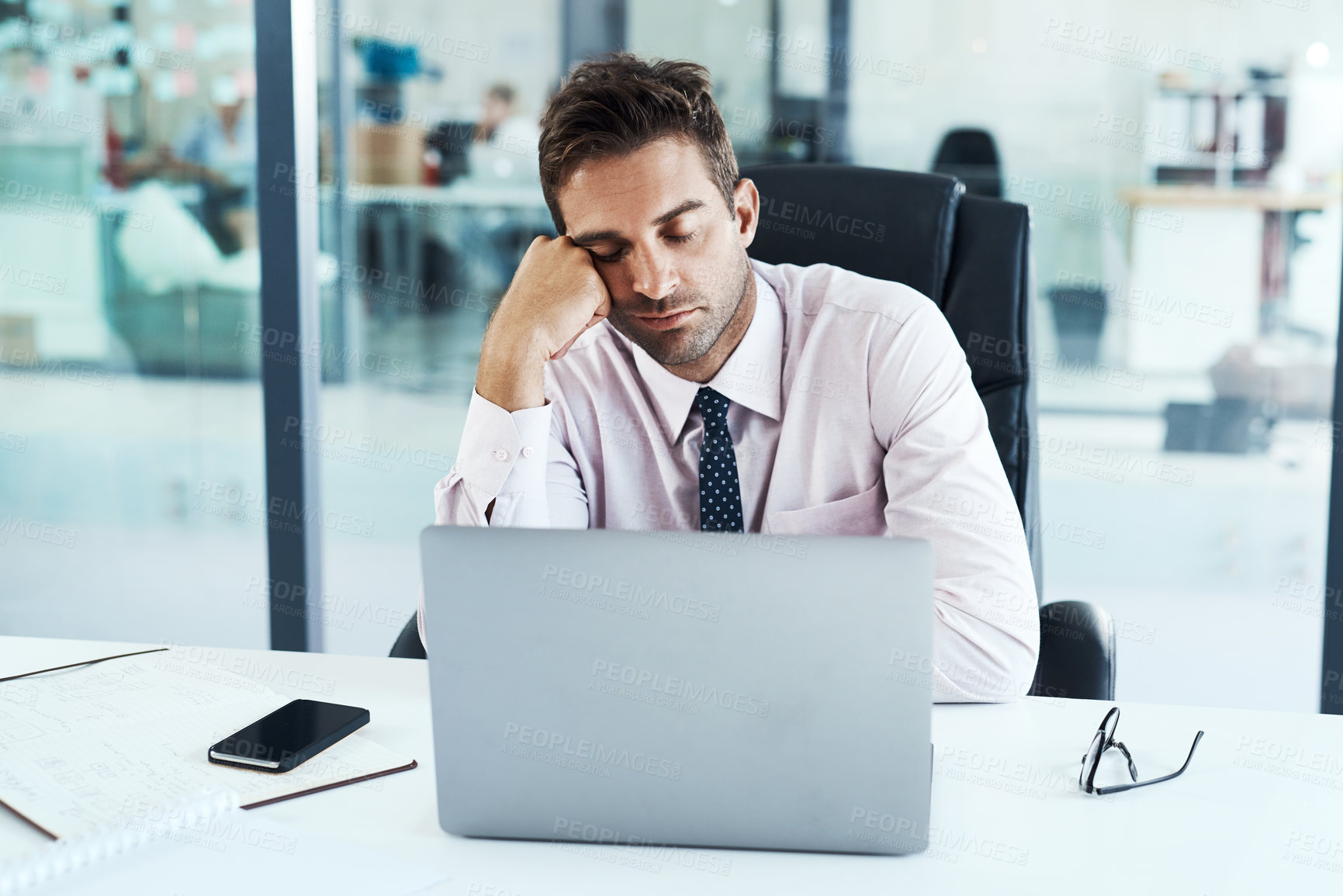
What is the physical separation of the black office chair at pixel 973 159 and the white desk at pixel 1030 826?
190cm

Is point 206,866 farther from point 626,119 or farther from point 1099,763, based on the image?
point 626,119

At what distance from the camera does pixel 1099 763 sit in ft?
2.96

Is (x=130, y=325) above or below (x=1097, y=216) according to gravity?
below

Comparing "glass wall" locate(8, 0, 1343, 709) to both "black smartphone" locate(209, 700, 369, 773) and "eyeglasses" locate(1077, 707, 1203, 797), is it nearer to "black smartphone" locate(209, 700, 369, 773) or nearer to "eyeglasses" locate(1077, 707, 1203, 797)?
"black smartphone" locate(209, 700, 369, 773)

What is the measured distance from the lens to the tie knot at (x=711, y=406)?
1429 mm

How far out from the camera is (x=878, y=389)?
4.50 ft

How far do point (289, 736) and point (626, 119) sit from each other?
796 millimetres

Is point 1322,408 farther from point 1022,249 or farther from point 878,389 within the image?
point 878,389

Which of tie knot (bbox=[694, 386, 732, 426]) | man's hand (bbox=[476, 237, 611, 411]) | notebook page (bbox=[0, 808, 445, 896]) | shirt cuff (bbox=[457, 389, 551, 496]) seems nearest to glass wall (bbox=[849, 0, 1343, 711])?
tie knot (bbox=[694, 386, 732, 426])

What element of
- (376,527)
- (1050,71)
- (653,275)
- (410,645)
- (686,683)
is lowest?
(376,527)

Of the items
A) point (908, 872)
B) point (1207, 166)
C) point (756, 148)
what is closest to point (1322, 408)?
point (1207, 166)

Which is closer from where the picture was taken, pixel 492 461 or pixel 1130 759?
pixel 1130 759

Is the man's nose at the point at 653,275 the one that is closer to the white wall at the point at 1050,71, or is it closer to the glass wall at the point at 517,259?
the glass wall at the point at 517,259

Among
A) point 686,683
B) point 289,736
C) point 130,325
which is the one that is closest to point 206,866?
point 289,736
